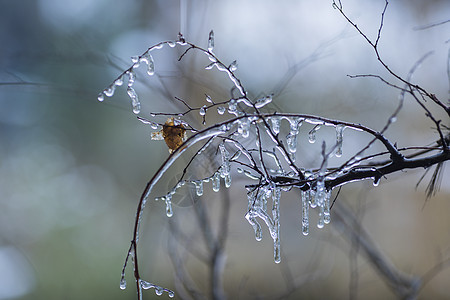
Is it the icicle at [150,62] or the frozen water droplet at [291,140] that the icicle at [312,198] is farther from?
the icicle at [150,62]

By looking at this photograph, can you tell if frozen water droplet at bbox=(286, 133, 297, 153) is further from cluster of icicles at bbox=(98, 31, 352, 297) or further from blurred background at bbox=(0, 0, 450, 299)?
blurred background at bbox=(0, 0, 450, 299)

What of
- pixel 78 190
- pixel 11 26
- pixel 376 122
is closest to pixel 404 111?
pixel 376 122

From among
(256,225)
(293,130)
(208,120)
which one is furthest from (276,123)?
(208,120)

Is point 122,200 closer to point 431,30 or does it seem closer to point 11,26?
point 11,26

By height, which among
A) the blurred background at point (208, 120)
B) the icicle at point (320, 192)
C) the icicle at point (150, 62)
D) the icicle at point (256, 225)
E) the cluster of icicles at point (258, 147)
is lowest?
the icicle at point (320, 192)

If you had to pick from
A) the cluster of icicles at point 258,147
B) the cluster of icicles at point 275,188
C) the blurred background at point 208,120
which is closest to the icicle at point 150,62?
the cluster of icicles at point 258,147

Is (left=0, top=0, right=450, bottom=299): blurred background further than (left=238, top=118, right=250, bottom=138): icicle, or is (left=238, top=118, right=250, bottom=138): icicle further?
(left=0, top=0, right=450, bottom=299): blurred background

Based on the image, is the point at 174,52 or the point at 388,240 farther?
the point at 174,52

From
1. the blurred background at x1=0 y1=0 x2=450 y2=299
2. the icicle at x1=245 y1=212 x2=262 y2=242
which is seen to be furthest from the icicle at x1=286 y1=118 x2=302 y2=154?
the blurred background at x1=0 y1=0 x2=450 y2=299
